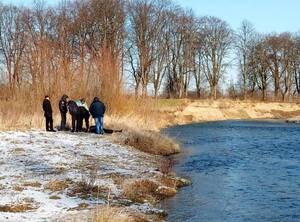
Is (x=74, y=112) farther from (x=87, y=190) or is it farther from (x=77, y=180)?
(x=87, y=190)

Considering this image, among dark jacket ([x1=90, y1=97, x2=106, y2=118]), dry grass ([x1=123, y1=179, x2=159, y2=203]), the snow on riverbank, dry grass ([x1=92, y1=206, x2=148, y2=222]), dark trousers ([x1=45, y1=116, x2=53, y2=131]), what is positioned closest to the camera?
dry grass ([x1=92, y1=206, x2=148, y2=222])

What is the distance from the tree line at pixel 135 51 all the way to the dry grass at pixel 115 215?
63.6 feet

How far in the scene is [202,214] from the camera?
11742 mm

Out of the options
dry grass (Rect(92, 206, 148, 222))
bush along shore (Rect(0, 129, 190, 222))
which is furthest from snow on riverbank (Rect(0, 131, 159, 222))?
dry grass (Rect(92, 206, 148, 222))

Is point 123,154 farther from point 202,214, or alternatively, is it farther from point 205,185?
point 202,214

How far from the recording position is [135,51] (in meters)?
66.6

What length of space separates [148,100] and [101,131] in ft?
26.9


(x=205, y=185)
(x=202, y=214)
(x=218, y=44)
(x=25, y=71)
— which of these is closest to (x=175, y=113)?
(x=218, y=44)

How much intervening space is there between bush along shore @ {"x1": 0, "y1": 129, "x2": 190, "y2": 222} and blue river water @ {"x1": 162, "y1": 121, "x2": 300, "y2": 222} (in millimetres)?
721

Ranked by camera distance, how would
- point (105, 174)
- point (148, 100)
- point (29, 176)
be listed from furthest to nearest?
point (148, 100) → point (105, 174) → point (29, 176)

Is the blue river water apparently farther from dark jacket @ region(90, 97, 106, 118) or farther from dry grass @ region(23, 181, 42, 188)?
dark jacket @ region(90, 97, 106, 118)

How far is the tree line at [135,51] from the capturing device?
30.4 metres

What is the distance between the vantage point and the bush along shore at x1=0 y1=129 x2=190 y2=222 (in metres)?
10.5

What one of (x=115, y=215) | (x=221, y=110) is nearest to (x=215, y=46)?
(x=221, y=110)
